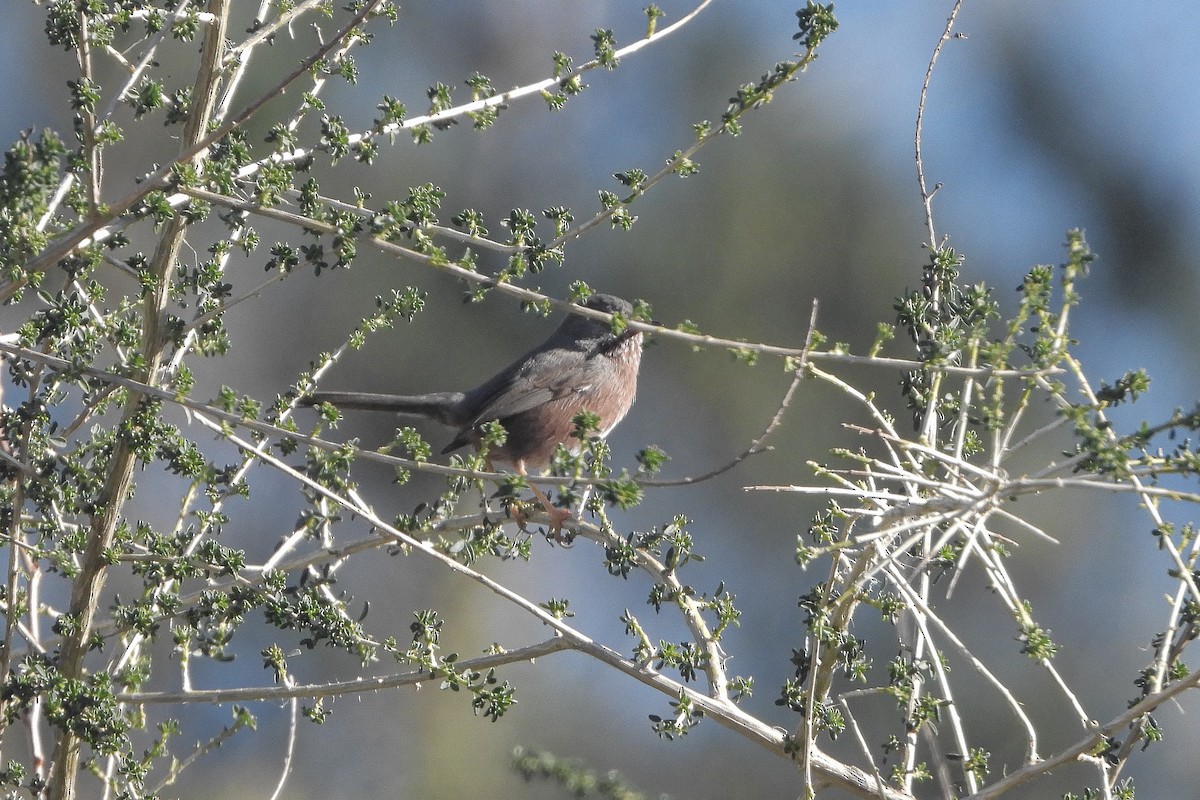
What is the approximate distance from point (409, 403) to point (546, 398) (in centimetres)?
77

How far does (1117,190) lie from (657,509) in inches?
287

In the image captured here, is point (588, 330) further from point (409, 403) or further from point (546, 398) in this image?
point (409, 403)

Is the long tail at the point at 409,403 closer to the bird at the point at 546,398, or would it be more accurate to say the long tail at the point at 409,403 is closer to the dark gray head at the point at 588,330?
the bird at the point at 546,398

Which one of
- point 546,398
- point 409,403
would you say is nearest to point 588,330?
point 546,398

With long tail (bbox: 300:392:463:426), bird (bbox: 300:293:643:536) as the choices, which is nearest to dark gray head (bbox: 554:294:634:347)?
bird (bbox: 300:293:643:536)

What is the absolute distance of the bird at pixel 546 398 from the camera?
20.7 ft

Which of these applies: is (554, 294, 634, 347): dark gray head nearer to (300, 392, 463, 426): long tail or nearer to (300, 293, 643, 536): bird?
(300, 293, 643, 536): bird

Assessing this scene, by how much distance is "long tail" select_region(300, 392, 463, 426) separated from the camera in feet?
17.5

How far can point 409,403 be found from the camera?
6027mm

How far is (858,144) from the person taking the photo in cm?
1639

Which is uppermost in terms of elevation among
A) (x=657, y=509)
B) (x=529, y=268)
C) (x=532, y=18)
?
(x=532, y=18)

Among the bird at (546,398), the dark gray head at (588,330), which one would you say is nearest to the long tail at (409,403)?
the bird at (546,398)

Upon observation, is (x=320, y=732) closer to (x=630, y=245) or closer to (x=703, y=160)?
(x=630, y=245)

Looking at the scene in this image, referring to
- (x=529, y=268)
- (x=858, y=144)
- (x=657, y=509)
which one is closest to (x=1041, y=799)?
(x=657, y=509)
